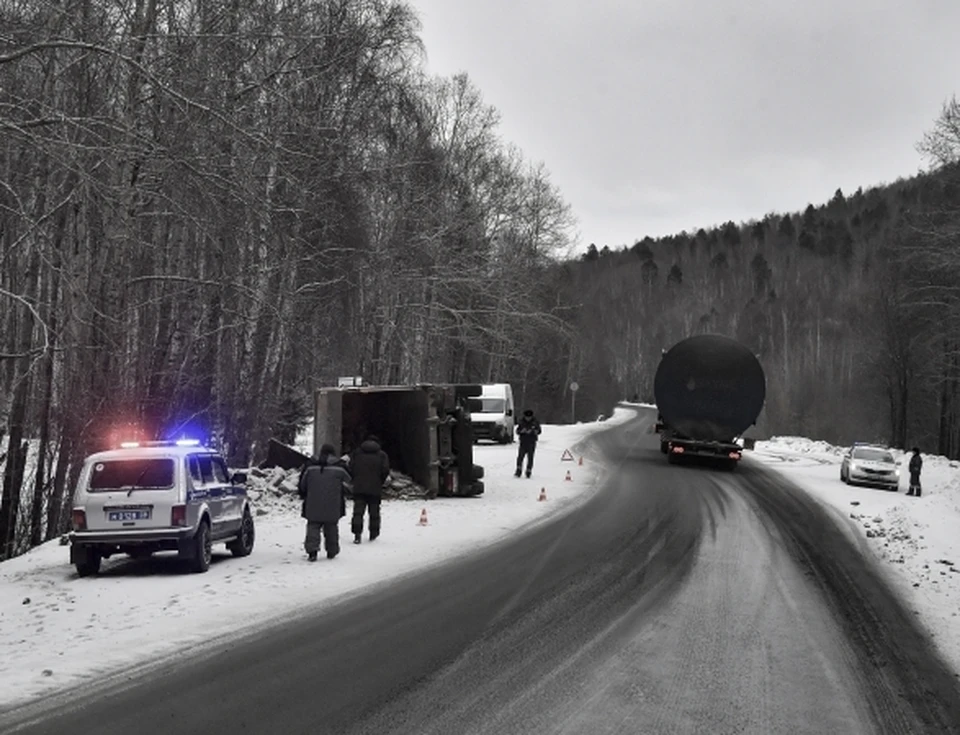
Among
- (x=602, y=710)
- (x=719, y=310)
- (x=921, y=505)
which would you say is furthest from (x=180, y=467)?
(x=719, y=310)

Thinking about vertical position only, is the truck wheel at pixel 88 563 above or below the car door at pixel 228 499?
below

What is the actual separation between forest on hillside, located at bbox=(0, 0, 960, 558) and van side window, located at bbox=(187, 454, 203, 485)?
7.28 ft

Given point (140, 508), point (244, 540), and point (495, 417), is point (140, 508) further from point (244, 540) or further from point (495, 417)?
point (495, 417)

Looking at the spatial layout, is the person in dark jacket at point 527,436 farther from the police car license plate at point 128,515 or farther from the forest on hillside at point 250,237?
the police car license plate at point 128,515

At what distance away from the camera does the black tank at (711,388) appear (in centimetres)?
3083

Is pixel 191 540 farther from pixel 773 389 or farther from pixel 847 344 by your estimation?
pixel 847 344

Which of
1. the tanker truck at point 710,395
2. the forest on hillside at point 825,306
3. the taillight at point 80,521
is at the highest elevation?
the forest on hillside at point 825,306

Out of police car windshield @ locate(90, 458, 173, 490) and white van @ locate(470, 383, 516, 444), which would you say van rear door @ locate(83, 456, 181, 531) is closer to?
police car windshield @ locate(90, 458, 173, 490)

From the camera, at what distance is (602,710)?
6590 mm

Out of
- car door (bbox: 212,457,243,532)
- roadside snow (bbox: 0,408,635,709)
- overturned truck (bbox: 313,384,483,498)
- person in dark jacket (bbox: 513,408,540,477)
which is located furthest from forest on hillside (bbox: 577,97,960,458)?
car door (bbox: 212,457,243,532)

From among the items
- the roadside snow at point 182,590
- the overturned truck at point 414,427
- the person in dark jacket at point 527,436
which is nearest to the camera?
the roadside snow at point 182,590

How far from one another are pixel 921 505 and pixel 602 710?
20.8 meters

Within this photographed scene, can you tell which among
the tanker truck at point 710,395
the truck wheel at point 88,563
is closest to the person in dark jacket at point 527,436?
the tanker truck at point 710,395

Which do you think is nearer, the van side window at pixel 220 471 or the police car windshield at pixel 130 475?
the police car windshield at pixel 130 475
